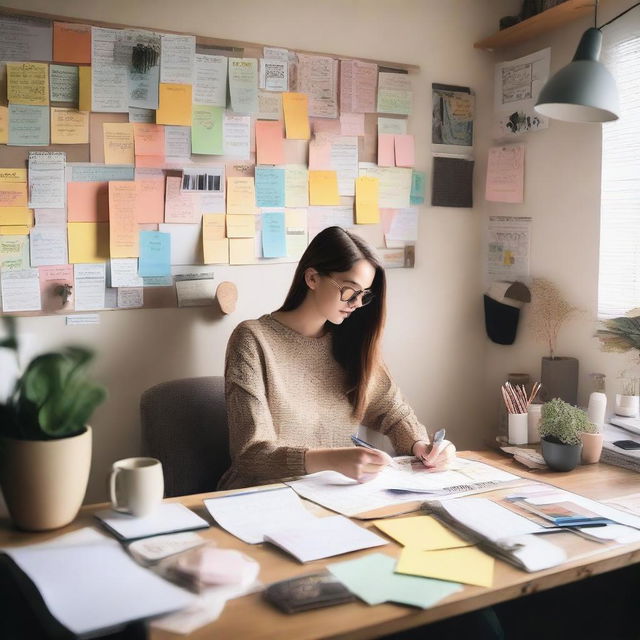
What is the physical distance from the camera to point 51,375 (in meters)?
1.27

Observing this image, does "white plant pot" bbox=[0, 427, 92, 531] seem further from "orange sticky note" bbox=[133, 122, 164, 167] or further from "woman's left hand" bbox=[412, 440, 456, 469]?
"orange sticky note" bbox=[133, 122, 164, 167]

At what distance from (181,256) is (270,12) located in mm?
861

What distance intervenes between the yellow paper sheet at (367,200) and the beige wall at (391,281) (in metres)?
0.22

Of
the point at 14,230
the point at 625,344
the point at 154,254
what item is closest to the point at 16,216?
the point at 14,230

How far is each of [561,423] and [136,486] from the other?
3.49ft

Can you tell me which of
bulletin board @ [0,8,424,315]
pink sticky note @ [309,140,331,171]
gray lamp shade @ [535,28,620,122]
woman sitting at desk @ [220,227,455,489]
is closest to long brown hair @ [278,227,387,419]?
woman sitting at desk @ [220,227,455,489]

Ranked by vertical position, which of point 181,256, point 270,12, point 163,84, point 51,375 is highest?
point 270,12

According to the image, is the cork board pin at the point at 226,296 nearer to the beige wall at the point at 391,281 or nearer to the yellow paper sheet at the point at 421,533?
the beige wall at the point at 391,281

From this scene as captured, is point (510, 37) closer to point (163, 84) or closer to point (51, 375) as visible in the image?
point (163, 84)

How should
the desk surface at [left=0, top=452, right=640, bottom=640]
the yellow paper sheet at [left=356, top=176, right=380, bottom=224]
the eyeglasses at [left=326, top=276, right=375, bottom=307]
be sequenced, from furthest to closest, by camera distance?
1. the yellow paper sheet at [left=356, top=176, right=380, bottom=224]
2. the eyeglasses at [left=326, top=276, right=375, bottom=307]
3. the desk surface at [left=0, top=452, right=640, bottom=640]

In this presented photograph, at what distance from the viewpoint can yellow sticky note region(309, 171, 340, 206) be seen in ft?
8.34

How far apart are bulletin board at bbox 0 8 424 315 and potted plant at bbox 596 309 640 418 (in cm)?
81

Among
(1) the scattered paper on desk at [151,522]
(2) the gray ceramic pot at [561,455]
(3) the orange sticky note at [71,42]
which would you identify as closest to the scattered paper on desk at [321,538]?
(1) the scattered paper on desk at [151,522]

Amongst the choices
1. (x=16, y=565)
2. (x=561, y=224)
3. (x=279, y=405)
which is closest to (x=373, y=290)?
(x=279, y=405)
